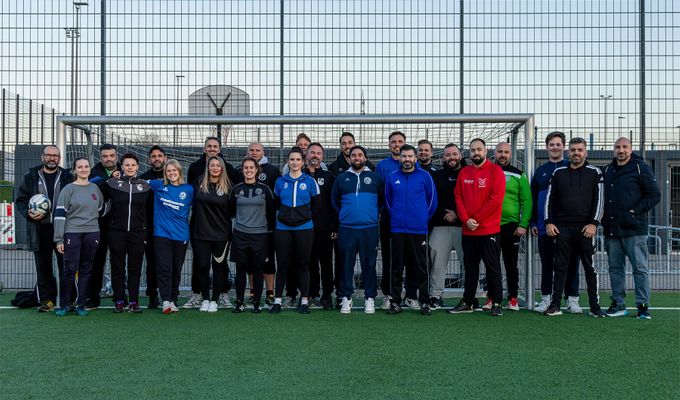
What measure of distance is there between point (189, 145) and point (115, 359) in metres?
4.32

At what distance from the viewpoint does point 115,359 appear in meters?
4.65

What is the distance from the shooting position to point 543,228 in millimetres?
7051

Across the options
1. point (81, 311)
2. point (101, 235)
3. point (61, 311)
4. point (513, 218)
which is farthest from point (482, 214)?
point (61, 311)

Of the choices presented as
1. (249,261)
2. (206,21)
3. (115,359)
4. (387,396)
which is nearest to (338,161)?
(249,261)

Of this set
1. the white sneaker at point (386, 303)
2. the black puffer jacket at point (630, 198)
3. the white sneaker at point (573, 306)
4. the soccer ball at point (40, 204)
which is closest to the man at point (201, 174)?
the soccer ball at point (40, 204)

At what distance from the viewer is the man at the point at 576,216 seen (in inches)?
261

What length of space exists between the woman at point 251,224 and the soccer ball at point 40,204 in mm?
1967

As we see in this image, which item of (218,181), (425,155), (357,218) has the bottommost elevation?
(357,218)

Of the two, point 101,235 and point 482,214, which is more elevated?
point 482,214

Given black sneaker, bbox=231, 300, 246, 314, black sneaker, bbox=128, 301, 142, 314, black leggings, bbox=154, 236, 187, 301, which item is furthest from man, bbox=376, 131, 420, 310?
black sneaker, bbox=128, 301, 142, 314

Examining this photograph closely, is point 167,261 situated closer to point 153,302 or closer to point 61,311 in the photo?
point 153,302

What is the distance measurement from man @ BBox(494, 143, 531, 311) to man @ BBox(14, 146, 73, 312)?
15.9 ft

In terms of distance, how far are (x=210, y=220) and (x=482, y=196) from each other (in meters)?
2.90

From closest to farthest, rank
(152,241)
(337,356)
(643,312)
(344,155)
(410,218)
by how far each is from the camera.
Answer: (337,356), (643,312), (410,218), (152,241), (344,155)
